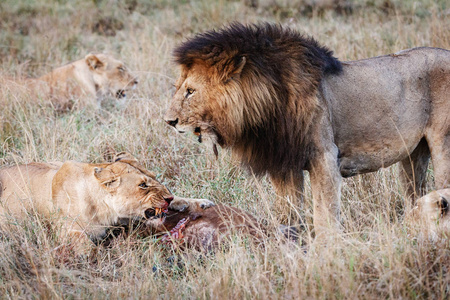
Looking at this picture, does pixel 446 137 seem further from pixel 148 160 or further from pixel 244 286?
pixel 148 160

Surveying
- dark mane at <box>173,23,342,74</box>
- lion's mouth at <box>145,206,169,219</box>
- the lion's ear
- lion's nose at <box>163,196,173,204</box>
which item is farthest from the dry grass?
dark mane at <box>173,23,342,74</box>

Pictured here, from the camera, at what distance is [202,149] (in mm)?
5301

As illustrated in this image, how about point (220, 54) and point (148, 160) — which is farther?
point (148, 160)

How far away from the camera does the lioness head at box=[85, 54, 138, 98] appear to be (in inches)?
288

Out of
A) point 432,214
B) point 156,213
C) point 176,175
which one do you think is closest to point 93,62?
point 176,175

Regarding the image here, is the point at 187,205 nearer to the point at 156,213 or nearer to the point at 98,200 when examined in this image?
the point at 156,213

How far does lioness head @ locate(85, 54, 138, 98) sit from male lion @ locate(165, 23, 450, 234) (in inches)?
149

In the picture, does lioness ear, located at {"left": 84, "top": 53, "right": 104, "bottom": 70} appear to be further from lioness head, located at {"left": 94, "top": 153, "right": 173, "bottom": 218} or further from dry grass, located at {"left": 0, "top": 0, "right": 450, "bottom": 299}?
lioness head, located at {"left": 94, "top": 153, "right": 173, "bottom": 218}

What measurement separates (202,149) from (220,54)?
196cm

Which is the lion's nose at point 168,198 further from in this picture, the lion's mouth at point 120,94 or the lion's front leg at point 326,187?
the lion's mouth at point 120,94

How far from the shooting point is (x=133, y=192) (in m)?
3.87

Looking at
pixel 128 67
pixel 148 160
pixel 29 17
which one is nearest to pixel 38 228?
pixel 148 160

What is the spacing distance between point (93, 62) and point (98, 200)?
12.3 feet

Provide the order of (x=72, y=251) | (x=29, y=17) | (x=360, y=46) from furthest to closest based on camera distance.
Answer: (x=29, y=17)
(x=360, y=46)
(x=72, y=251)
